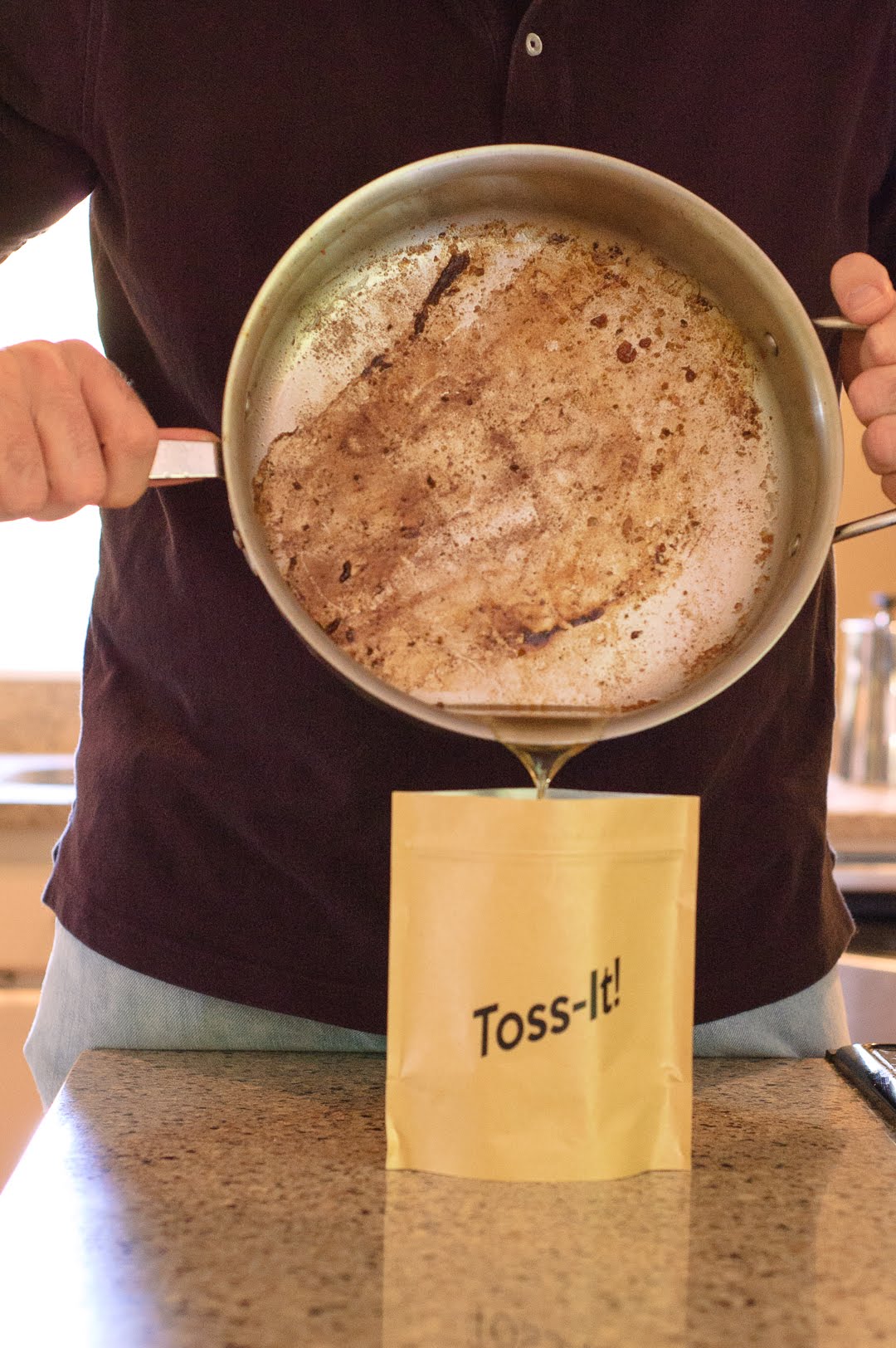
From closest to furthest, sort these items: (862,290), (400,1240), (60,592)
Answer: (400,1240) → (862,290) → (60,592)

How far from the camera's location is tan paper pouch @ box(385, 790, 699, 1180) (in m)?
0.44

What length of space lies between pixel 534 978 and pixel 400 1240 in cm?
9

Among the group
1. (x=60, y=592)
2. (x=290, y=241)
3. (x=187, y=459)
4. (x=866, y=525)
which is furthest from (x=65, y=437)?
(x=60, y=592)

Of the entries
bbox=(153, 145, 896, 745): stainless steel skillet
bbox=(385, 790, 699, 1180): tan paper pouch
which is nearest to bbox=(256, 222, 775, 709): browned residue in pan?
bbox=(153, 145, 896, 745): stainless steel skillet

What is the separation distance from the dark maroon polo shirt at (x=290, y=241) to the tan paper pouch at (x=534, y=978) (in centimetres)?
19

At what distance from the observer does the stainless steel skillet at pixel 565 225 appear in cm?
49

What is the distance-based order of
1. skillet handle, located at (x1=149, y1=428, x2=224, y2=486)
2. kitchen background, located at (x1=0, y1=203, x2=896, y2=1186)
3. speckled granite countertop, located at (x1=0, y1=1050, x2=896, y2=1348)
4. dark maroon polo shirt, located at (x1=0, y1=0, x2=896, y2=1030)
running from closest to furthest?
speckled granite countertop, located at (x1=0, y1=1050, x2=896, y2=1348) → skillet handle, located at (x1=149, y1=428, x2=224, y2=486) → dark maroon polo shirt, located at (x1=0, y1=0, x2=896, y2=1030) → kitchen background, located at (x1=0, y1=203, x2=896, y2=1186)

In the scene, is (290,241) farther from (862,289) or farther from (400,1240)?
(400,1240)

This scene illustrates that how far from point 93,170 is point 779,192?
0.36m

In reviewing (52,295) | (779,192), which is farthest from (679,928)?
(52,295)

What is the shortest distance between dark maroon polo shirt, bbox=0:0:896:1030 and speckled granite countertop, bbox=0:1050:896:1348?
130 millimetres

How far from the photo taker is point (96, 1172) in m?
0.46

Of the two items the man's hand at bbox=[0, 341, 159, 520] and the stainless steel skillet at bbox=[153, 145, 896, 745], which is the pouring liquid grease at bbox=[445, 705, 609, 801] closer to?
the stainless steel skillet at bbox=[153, 145, 896, 745]

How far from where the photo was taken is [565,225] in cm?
58
